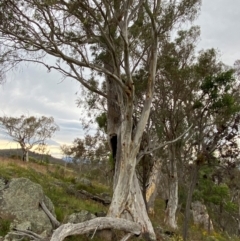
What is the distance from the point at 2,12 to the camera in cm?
952

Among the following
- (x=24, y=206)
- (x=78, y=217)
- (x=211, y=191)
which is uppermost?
(x=211, y=191)

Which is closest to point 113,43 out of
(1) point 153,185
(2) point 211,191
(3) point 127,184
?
(3) point 127,184

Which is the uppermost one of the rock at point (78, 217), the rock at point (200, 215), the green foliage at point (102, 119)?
the green foliage at point (102, 119)

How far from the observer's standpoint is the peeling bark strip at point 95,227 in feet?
23.2

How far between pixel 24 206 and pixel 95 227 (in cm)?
188

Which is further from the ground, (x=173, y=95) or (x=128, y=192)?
(x=173, y=95)

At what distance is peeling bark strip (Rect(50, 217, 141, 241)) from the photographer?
23.2ft

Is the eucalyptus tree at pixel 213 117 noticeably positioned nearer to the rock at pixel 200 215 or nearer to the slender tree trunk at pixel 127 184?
the slender tree trunk at pixel 127 184

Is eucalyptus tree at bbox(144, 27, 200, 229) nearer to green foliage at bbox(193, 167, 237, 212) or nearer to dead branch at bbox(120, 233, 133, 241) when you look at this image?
dead branch at bbox(120, 233, 133, 241)

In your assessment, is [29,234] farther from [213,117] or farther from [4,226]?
[213,117]

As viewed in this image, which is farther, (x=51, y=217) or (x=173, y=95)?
(x=173, y=95)

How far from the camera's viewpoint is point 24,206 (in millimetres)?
8445

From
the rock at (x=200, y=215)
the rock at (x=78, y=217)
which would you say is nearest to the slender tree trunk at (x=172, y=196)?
the rock at (x=78, y=217)

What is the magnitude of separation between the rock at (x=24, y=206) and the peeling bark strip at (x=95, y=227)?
917 millimetres
